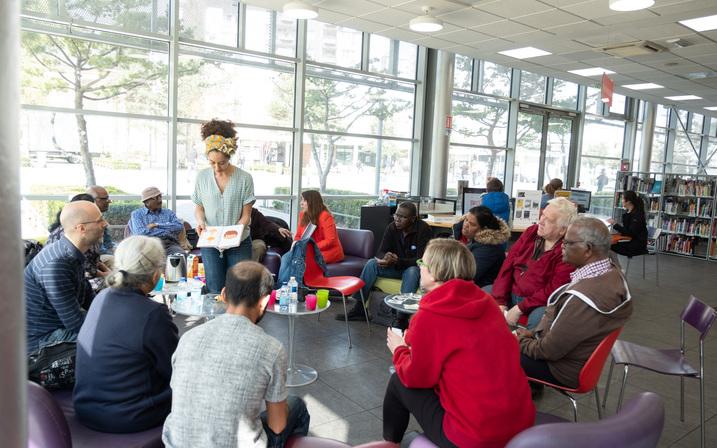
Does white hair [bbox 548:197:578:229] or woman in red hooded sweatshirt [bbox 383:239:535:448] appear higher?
white hair [bbox 548:197:578:229]

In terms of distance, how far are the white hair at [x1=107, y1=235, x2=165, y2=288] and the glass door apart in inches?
419

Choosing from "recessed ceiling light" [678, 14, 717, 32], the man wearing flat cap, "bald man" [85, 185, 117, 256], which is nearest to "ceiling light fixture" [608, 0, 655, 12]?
"recessed ceiling light" [678, 14, 717, 32]

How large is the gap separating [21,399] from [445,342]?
5.93 feet

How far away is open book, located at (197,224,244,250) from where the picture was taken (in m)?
3.66

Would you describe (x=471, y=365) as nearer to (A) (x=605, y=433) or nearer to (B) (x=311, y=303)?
(A) (x=605, y=433)

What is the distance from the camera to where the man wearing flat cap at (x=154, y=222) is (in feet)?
18.7

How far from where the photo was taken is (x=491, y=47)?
27.9 ft

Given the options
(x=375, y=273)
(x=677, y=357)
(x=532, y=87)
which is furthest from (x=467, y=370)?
(x=532, y=87)

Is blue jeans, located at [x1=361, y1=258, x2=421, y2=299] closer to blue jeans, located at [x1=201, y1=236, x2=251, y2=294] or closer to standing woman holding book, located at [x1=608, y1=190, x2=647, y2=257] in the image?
blue jeans, located at [x1=201, y1=236, x2=251, y2=294]

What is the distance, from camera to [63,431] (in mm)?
1744

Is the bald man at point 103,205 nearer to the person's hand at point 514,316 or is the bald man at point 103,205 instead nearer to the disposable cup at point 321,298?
the disposable cup at point 321,298

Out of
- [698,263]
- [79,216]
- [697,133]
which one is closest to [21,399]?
[79,216]

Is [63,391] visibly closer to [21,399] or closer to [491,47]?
[21,399]

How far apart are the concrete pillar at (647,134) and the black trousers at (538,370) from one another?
14.1 m
